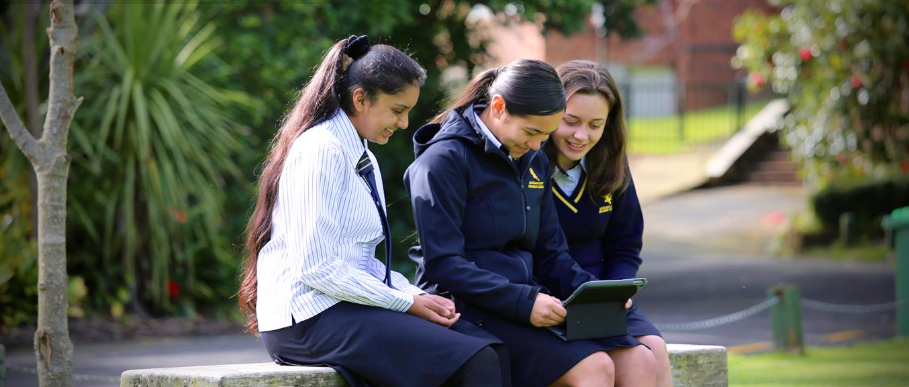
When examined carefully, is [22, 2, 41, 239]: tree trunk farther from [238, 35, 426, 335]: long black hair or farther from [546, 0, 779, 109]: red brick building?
[546, 0, 779, 109]: red brick building

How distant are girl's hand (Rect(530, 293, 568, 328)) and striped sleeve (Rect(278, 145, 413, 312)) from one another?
1.45 feet

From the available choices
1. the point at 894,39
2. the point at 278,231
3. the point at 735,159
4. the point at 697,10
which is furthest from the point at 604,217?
the point at 697,10

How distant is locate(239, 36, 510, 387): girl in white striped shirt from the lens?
11.1 ft

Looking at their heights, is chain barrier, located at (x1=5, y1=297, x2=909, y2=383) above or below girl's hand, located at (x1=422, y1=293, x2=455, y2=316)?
below

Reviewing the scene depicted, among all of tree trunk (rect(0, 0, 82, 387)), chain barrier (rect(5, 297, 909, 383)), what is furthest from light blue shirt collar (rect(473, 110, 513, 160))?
chain barrier (rect(5, 297, 909, 383))

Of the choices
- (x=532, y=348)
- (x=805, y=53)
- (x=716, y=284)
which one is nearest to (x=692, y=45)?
(x=805, y=53)

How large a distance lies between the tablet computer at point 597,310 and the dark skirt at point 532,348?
0.04m

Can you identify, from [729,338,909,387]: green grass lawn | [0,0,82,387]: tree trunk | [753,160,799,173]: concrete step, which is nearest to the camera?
[0,0,82,387]: tree trunk

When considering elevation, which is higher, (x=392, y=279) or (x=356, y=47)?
(x=356, y=47)

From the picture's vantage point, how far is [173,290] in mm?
9430

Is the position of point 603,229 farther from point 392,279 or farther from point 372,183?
point 372,183

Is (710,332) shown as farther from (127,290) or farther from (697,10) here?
(697,10)

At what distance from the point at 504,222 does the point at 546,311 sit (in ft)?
1.14

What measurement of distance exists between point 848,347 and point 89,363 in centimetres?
548
